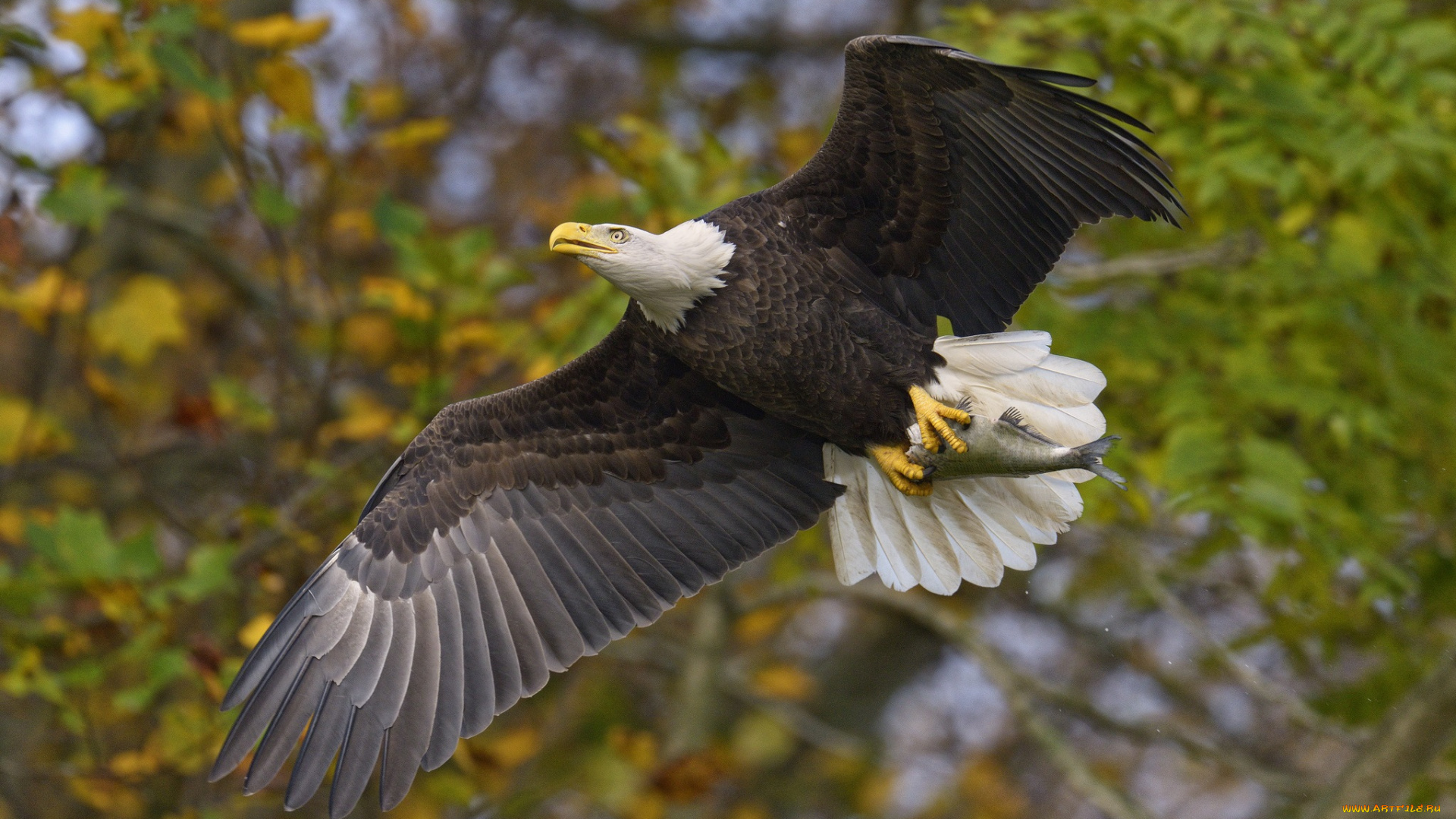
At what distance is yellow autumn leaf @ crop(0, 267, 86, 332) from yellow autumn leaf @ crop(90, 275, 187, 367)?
37cm

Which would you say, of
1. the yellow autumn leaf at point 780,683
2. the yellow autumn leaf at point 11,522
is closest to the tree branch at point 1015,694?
the yellow autumn leaf at point 780,683

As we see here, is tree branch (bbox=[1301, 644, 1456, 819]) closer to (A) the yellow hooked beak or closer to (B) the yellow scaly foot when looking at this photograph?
(B) the yellow scaly foot

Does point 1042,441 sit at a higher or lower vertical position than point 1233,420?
higher

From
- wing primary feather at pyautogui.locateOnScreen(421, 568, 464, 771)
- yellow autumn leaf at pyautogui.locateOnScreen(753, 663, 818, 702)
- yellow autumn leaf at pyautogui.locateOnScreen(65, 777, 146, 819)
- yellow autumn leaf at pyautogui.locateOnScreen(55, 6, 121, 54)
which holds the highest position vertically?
yellow autumn leaf at pyautogui.locateOnScreen(55, 6, 121, 54)

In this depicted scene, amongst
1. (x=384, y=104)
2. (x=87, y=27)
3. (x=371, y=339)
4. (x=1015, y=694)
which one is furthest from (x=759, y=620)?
(x=87, y=27)

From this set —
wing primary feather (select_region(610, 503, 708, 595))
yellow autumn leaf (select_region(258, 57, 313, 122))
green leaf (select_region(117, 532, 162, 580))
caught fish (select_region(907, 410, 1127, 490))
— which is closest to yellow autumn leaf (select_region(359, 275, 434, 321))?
yellow autumn leaf (select_region(258, 57, 313, 122))

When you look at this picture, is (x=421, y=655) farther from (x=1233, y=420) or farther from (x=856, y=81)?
(x=1233, y=420)

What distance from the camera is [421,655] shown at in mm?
3496

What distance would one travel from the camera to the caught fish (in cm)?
325

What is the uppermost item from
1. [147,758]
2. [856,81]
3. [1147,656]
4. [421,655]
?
[856,81]

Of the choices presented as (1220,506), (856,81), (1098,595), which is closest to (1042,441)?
(1220,506)

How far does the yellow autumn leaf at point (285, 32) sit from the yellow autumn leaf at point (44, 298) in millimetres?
1084

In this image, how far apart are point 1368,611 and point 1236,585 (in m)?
0.71

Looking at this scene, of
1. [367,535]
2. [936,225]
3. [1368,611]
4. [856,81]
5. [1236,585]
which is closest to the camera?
[856,81]
